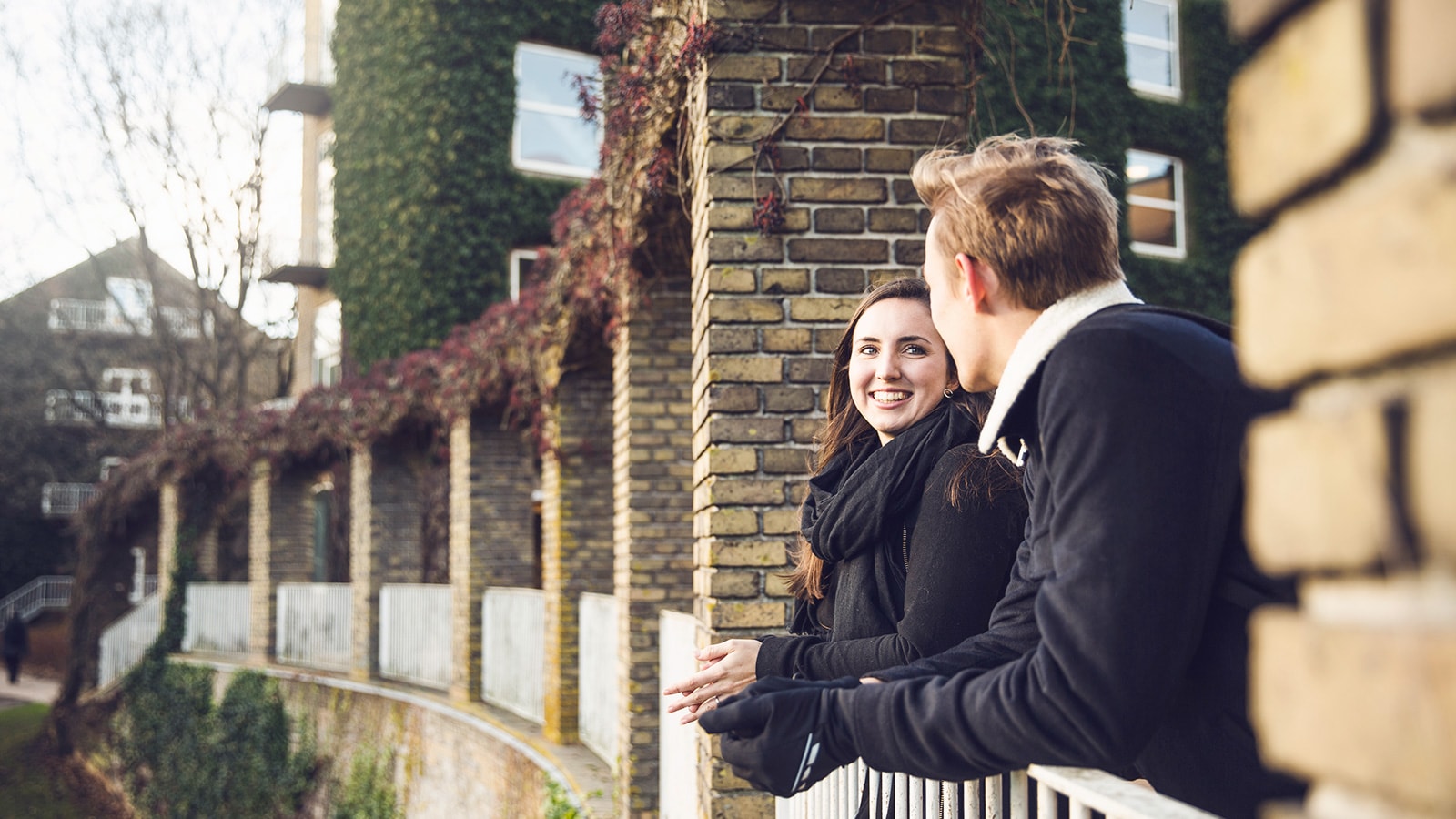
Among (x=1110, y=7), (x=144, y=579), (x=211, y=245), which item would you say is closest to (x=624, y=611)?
(x=1110, y=7)

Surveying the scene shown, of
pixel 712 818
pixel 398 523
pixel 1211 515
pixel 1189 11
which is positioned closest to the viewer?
pixel 1211 515

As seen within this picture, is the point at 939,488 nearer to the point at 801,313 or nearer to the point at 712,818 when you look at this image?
the point at 801,313

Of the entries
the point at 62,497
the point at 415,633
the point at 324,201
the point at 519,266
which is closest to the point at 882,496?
the point at 415,633

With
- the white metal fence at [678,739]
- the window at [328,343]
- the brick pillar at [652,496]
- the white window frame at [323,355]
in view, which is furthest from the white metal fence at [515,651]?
the white window frame at [323,355]

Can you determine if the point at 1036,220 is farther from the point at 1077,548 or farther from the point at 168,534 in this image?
the point at 168,534

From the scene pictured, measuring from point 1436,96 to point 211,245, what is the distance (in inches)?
1068

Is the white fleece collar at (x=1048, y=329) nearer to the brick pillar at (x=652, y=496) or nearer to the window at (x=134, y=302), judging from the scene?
the brick pillar at (x=652, y=496)

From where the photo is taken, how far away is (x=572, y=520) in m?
9.45

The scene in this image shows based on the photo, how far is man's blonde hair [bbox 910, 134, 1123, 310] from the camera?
68.1 inches

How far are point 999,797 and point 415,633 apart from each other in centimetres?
1202

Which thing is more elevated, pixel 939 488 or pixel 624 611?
pixel 939 488

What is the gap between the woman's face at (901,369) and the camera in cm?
278

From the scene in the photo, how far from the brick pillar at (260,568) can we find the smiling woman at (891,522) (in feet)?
51.4

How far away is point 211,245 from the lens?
25000mm
